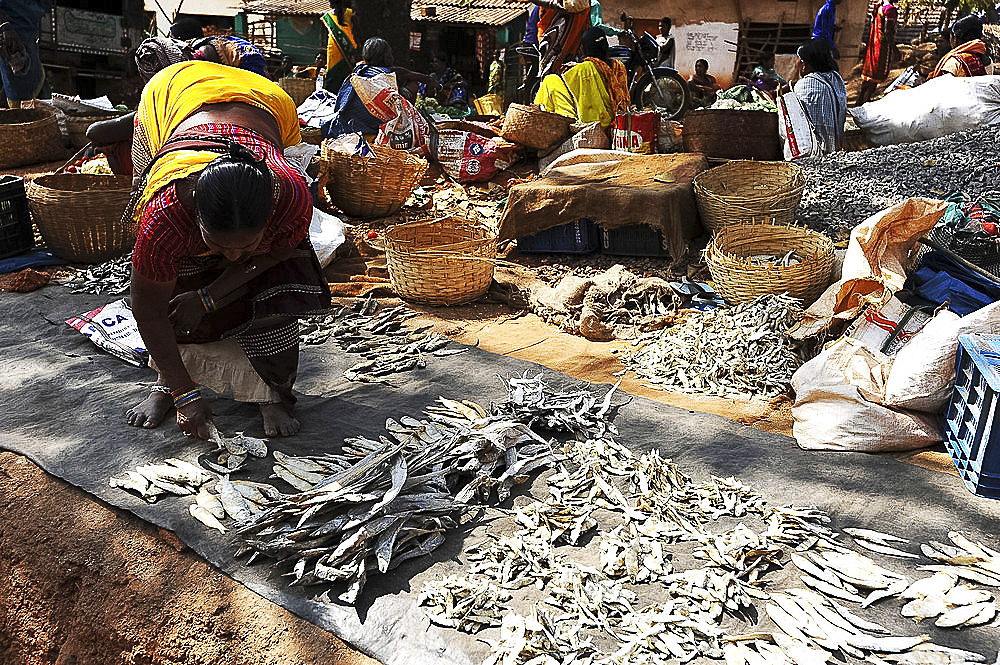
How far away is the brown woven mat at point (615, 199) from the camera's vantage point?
5.00m

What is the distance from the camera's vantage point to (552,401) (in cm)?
303

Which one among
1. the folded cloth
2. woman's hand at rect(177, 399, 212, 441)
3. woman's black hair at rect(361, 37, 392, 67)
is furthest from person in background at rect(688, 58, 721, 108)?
woman's hand at rect(177, 399, 212, 441)

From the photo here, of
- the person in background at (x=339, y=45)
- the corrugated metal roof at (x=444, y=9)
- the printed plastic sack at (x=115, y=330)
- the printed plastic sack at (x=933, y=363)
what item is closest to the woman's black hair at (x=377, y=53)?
the person in background at (x=339, y=45)

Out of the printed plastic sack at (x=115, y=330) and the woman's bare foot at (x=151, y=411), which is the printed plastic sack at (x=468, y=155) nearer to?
the printed plastic sack at (x=115, y=330)

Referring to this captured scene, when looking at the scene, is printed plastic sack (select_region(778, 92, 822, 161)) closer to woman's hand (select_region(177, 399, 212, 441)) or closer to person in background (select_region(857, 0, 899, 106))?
woman's hand (select_region(177, 399, 212, 441))

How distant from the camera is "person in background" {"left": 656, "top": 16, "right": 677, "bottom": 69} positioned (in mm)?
11833

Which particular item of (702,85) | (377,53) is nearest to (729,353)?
(377,53)

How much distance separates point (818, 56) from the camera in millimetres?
6328

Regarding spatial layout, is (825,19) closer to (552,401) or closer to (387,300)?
(387,300)

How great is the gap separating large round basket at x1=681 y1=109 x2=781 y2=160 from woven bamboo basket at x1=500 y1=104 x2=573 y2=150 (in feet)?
5.29

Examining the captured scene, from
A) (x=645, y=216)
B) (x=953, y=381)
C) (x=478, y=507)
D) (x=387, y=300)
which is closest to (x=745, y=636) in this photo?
(x=478, y=507)

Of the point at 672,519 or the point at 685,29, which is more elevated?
the point at 685,29

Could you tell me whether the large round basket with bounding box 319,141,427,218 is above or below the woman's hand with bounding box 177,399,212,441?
above

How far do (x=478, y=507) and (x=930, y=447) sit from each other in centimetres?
171
